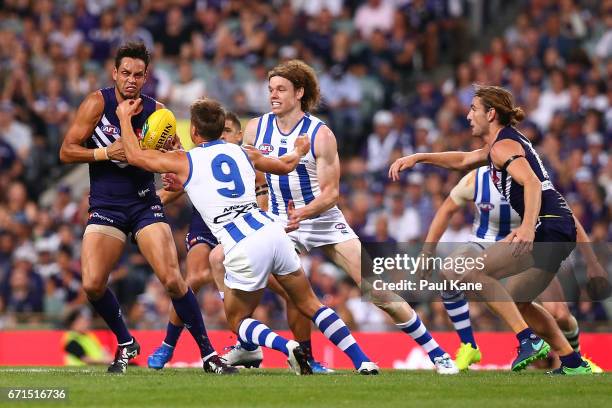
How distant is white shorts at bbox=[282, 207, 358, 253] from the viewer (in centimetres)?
1140

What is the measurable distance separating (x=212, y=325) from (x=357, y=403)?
8.43 metres

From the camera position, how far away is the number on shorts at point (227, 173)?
10.1 metres

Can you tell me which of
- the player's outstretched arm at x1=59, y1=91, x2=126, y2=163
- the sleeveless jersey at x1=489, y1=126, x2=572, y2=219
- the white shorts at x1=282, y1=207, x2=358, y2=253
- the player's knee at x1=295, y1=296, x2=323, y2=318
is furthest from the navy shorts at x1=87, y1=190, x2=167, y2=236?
the sleeveless jersey at x1=489, y1=126, x2=572, y2=219

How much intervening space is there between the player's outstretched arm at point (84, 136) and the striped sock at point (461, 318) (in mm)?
3697

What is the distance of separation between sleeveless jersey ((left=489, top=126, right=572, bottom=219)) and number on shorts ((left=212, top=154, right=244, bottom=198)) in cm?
223

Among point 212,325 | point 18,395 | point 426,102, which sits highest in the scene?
point 426,102

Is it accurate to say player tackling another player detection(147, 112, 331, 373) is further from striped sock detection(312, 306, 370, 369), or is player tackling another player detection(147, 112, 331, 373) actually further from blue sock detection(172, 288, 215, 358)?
striped sock detection(312, 306, 370, 369)

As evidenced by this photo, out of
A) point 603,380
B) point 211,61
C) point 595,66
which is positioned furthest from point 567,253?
point 211,61

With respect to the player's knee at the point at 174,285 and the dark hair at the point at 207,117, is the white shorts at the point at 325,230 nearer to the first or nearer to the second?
the player's knee at the point at 174,285

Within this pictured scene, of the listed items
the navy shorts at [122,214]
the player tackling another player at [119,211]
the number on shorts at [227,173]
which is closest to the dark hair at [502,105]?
the number on shorts at [227,173]

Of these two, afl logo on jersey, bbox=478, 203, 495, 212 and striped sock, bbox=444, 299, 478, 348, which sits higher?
afl logo on jersey, bbox=478, 203, 495, 212

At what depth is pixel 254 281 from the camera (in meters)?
10.2

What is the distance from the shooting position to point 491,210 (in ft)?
41.6

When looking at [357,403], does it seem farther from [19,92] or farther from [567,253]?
[19,92]
